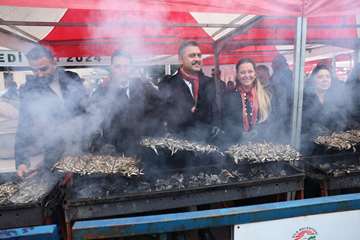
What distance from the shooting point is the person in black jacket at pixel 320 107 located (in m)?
3.08

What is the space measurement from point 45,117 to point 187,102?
1425 millimetres

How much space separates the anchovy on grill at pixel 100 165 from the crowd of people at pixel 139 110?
22 centimetres

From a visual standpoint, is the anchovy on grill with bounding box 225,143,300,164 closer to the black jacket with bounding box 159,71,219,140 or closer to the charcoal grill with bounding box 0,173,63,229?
the black jacket with bounding box 159,71,219,140

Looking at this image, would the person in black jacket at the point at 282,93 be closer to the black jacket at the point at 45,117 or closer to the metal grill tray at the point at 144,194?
the metal grill tray at the point at 144,194

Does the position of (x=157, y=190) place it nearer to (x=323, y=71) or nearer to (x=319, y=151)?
(x=319, y=151)

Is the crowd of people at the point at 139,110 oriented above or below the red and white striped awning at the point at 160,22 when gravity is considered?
below

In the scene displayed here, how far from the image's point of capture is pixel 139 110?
2.65 metres

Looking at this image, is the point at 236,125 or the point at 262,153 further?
the point at 236,125

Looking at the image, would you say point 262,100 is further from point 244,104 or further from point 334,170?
point 334,170

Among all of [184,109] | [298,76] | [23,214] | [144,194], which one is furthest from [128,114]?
[298,76]

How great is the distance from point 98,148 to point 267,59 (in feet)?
22.8

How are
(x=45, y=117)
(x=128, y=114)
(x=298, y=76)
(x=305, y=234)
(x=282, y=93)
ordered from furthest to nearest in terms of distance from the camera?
1. (x=282, y=93)
2. (x=45, y=117)
3. (x=128, y=114)
4. (x=298, y=76)
5. (x=305, y=234)

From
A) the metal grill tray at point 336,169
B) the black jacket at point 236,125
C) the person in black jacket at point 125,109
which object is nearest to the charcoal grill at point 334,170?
the metal grill tray at point 336,169

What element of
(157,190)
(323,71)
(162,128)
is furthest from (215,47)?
(157,190)
